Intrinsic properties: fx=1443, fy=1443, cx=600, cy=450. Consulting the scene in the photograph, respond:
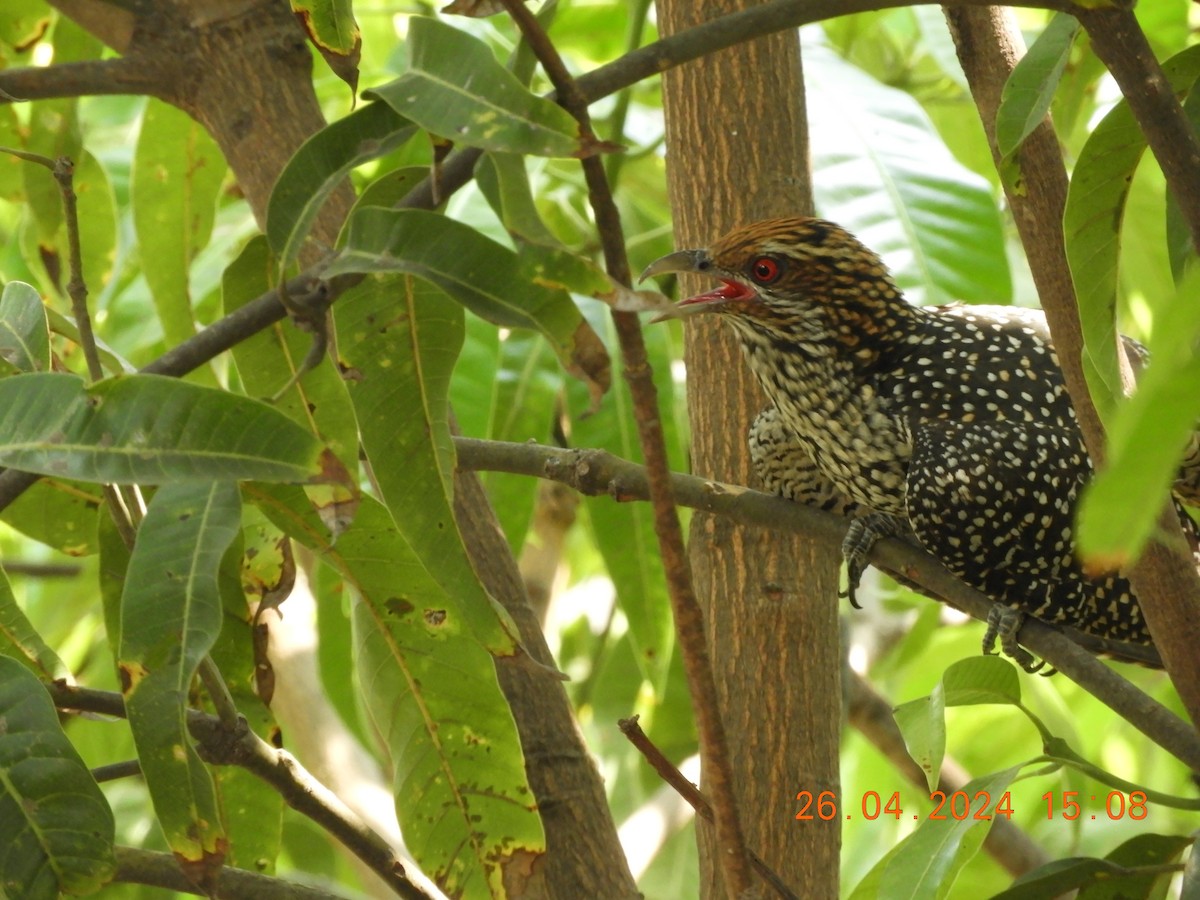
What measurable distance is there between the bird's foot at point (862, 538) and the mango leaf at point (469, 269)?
82cm

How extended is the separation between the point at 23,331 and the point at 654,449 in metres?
0.68

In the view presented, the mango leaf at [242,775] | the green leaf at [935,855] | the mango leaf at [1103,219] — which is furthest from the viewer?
the mango leaf at [242,775]

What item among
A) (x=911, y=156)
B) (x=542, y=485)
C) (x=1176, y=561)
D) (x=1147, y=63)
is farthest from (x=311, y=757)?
(x=1147, y=63)

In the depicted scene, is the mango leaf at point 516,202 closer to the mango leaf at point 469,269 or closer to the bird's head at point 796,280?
the mango leaf at point 469,269

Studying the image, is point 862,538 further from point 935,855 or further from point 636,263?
point 636,263

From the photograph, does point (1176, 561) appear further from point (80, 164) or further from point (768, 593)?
point (80, 164)

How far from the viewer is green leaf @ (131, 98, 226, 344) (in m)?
2.26

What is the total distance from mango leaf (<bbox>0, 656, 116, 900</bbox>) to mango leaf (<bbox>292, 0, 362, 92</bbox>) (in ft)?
1.90

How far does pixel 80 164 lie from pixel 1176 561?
173 centimetres

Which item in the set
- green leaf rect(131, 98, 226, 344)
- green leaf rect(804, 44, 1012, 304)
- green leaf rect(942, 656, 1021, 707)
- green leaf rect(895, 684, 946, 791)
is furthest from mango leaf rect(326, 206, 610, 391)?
green leaf rect(804, 44, 1012, 304)

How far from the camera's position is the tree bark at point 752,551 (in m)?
1.88

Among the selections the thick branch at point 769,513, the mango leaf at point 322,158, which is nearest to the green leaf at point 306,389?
the thick branch at point 769,513

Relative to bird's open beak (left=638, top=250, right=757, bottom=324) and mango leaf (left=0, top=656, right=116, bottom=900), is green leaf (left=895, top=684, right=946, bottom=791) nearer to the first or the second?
bird's open beak (left=638, top=250, right=757, bottom=324)

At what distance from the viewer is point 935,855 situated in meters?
1.37
